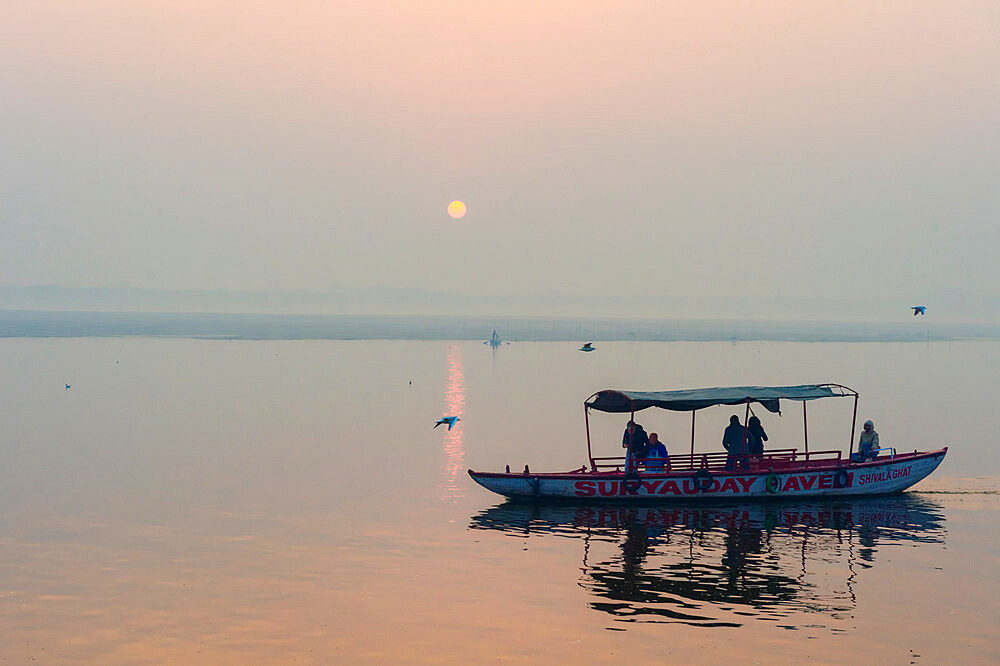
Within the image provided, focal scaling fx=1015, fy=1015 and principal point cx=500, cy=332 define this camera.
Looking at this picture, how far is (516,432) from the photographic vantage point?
5938 centimetres

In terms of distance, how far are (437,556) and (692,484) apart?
10.0 meters

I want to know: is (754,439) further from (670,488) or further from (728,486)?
(670,488)

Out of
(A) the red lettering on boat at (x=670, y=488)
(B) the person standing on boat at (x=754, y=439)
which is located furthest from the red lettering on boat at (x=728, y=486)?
(B) the person standing on boat at (x=754, y=439)

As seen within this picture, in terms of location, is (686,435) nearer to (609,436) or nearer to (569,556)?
(609,436)

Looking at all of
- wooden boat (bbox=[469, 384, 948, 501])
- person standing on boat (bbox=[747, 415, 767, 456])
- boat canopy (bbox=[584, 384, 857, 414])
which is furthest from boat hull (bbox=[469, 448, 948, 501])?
boat canopy (bbox=[584, 384, 857, 414])

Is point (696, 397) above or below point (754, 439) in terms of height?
above

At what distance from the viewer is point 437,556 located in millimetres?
27688

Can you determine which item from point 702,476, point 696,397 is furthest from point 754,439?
point 702,476

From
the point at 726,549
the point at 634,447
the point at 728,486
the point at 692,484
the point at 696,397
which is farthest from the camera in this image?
the point at 696,397

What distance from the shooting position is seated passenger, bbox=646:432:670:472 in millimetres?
33812

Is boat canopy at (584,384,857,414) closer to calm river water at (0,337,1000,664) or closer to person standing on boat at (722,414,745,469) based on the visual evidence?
person standing on boat at (722,414,745,469)

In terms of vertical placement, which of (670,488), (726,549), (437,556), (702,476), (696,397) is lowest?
(437,556)

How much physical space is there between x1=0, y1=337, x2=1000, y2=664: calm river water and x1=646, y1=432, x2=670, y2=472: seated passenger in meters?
1.35

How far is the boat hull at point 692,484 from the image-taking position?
110 feet
